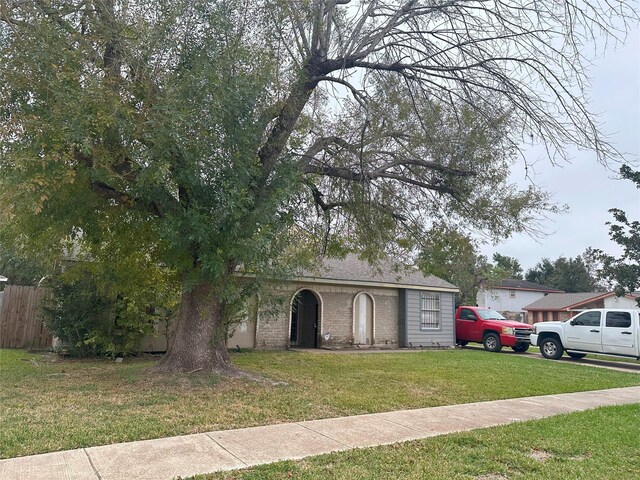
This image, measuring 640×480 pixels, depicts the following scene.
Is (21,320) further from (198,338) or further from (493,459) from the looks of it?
(493,459)

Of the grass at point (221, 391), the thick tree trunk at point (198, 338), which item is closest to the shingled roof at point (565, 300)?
the grass at point (221, 391)

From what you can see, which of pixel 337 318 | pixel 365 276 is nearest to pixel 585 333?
pixel 365 276

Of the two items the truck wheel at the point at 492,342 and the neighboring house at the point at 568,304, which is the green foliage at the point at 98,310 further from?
the neighboring house at the point at 568,304

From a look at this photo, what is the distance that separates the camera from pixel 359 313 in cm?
1748

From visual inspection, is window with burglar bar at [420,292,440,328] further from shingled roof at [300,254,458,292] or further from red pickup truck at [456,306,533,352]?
red pickup truck at [456,306,533,352]

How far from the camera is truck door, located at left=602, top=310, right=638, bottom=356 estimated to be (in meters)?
14.3

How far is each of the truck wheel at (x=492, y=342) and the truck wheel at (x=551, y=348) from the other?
2.02 meters

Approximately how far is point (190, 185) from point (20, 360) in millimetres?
7404

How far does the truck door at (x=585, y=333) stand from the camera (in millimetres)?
15000

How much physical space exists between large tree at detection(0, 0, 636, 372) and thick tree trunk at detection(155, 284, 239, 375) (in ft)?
0.13

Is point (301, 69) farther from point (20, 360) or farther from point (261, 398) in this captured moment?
point (20, 360)

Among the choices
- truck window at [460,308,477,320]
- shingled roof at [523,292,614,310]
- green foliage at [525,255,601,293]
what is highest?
green foliage at [525,255,601,293]

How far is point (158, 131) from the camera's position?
20.4ft

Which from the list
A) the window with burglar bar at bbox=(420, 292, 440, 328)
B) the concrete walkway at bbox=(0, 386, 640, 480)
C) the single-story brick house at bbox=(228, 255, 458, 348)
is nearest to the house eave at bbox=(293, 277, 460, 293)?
the single-story brick house at bbox=(228, 255, 458, 348)
